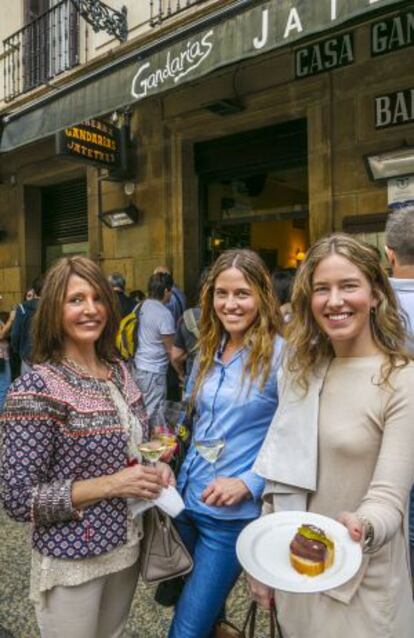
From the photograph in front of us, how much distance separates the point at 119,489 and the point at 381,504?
2.54 feet

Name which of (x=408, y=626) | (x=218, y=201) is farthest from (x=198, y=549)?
(x=218, y=201)

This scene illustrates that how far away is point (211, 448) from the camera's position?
202 centimetres

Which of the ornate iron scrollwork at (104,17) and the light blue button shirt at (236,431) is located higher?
the ornate iron scrollwork at (104,17)

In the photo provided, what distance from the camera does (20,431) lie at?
64.3 inches

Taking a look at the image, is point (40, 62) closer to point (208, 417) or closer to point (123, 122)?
point (123, 122)

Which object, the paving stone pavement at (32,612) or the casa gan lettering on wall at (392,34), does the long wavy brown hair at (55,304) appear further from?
the casa gan lettering on wall at (392,34)

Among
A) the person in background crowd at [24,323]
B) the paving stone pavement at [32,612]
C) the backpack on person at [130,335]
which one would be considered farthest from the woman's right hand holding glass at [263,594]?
the person in background crowd at [24,323]

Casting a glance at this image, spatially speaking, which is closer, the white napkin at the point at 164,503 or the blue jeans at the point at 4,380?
the white napkin at the point at 164,503

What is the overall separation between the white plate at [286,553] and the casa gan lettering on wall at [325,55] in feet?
17.0

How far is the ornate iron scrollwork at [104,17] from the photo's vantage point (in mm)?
7816

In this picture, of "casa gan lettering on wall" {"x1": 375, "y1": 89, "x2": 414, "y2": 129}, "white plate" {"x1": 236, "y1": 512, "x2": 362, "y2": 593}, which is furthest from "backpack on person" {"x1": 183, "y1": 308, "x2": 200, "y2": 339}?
"white plate" {"x1": 236, "y1": 512, "x2": 362, "y2": 593}

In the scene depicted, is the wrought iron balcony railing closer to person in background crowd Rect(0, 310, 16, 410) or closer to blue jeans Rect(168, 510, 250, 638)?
person in background crowd Rect(0, 310, 16, 410)

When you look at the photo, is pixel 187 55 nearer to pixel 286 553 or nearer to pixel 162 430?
pixel 162 430

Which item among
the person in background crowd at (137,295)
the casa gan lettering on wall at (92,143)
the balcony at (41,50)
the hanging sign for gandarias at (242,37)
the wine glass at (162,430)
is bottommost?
the wine glass at (162,430)
